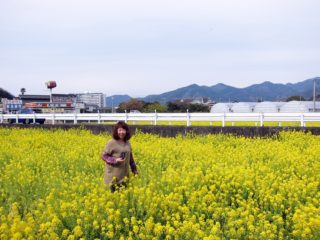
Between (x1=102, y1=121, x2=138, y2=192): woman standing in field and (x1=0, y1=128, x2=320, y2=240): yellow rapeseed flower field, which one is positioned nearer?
(x1=0, y1=128, x2=320, y2=240): yellow rapeseed flower field

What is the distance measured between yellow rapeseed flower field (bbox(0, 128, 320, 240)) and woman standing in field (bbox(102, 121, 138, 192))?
8.2 inches

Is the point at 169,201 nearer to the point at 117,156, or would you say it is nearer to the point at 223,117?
the point at 117,156

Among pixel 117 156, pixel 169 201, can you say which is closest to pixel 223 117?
pixel 117 156

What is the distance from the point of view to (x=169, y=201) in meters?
5.43

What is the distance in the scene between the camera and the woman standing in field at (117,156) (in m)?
6.68

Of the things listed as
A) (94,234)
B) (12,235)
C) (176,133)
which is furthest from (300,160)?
(176,133)

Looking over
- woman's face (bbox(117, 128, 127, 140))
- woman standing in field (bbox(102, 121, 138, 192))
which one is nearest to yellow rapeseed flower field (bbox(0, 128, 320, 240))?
woman standing in field (bbox(102, 121, 138, 192))

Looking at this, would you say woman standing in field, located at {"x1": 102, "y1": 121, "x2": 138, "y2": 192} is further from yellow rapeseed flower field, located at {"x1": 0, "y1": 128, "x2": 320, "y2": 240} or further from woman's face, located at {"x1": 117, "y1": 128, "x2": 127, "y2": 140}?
yellow rapeseed flower field, located at {"x1": 0, "y1": 128, "x2": 320, "y2": 240}

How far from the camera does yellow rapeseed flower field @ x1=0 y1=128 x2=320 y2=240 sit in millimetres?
4398

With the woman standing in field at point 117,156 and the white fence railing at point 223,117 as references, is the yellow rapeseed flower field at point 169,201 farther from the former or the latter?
the white fence railing at point 223,117

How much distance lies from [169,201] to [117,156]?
1572mm

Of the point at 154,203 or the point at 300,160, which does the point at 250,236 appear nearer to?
the point at 154,203

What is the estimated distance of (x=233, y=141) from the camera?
1320cm

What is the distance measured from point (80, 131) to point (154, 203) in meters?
13.8
